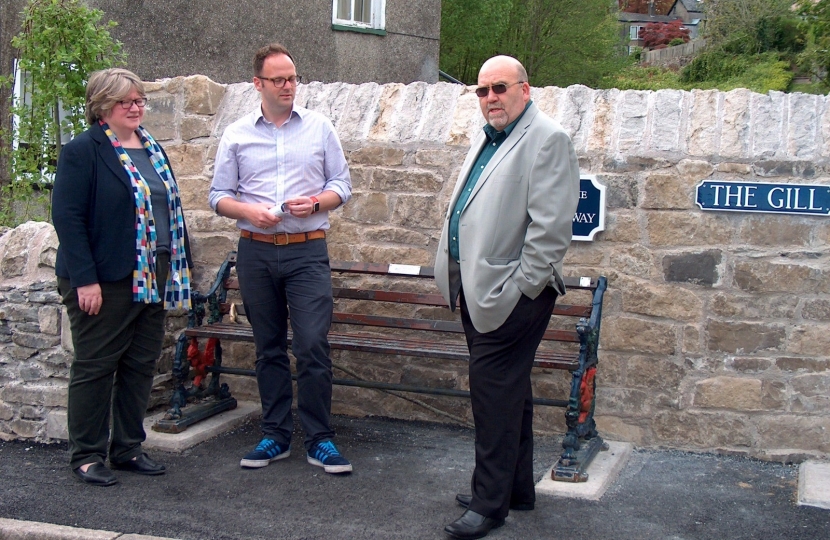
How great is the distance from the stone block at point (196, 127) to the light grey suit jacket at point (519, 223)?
257 cm

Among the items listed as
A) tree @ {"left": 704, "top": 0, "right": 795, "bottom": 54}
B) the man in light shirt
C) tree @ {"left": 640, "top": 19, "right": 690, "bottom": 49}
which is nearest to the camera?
the man in light shirt

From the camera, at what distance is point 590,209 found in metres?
4.88

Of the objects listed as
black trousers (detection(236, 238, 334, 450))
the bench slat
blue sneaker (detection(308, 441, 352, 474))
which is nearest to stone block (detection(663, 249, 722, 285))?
the bench slat

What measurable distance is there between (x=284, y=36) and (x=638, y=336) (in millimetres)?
9391

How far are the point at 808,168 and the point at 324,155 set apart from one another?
7.72 ft

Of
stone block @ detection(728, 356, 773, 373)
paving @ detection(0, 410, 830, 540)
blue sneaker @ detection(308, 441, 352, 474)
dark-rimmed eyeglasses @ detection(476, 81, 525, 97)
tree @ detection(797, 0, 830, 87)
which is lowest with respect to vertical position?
paving @ detection(0, 410, 830, 540)

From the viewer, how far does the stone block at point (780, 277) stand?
4590 mm

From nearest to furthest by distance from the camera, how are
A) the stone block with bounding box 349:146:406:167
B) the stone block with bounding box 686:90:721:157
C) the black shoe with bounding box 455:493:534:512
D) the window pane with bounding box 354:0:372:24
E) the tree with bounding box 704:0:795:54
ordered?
the black shoe with bounding box 455:493:534:512, the stone block with bounding box 686:90:721:157, the stone block with bounding box 349:146:406:167, the window pane with bounding box 354:0:372:24, the tree with bounding box 704:0:795:54

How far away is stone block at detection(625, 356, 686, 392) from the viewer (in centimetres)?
484

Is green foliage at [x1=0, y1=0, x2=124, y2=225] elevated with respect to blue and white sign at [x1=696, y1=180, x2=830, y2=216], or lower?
elevated

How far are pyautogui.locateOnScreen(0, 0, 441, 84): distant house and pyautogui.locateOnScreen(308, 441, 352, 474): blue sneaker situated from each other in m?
7.76

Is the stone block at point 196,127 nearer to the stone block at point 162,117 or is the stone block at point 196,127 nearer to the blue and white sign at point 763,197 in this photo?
the stone block at point 162,117

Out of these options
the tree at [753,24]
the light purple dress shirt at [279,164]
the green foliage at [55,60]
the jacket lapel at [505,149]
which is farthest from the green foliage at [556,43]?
the jacket lapel at [505,149]

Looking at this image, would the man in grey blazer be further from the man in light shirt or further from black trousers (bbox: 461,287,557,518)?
the man in light shirt
